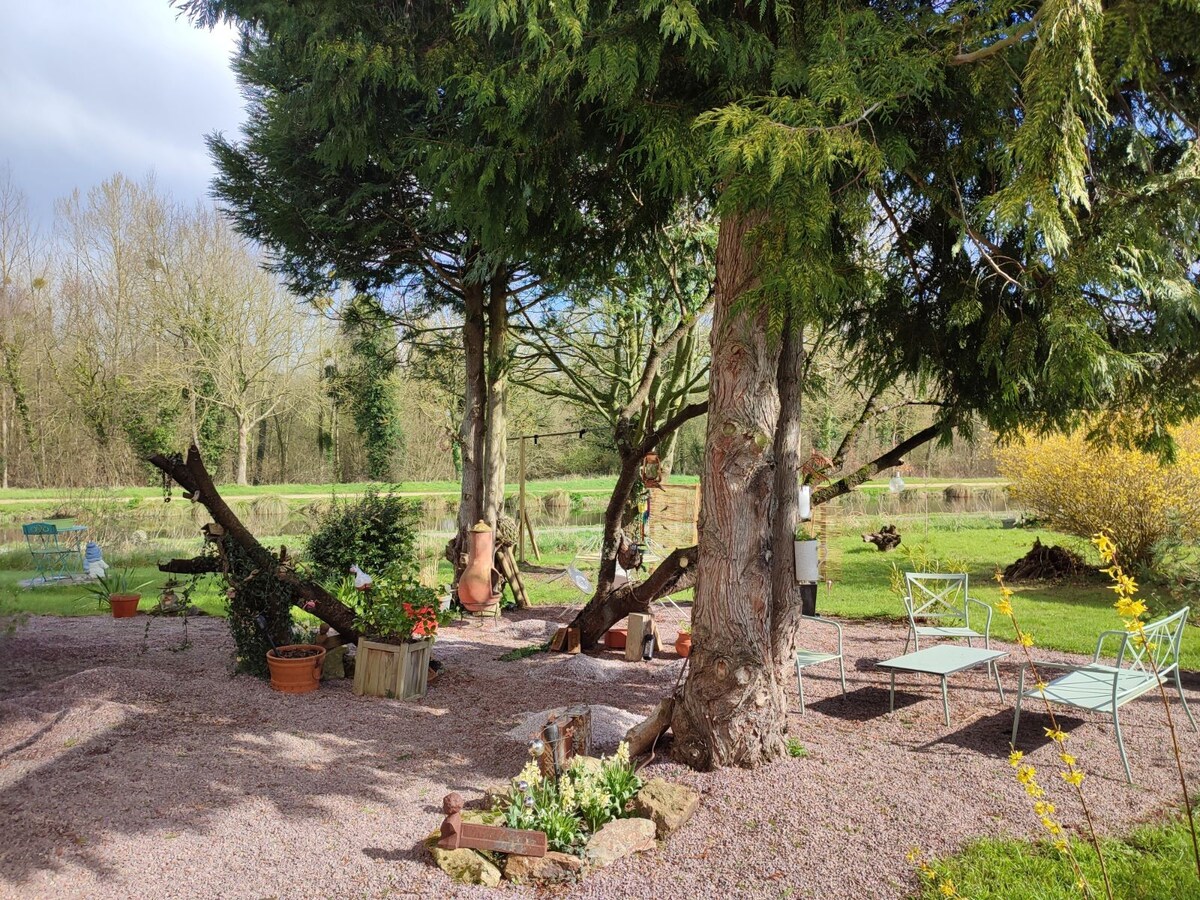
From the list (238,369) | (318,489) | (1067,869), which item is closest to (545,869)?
(1067,869)

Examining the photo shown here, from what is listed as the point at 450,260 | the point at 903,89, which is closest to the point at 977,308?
the point at 903,89

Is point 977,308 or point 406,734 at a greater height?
point 977,308

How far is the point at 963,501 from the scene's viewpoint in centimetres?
2123

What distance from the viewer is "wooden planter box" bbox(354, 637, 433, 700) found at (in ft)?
19.6

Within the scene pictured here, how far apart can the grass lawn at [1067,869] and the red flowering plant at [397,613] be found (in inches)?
157

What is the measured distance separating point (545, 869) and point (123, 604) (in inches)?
292

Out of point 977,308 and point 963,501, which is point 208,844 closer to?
point 977,308

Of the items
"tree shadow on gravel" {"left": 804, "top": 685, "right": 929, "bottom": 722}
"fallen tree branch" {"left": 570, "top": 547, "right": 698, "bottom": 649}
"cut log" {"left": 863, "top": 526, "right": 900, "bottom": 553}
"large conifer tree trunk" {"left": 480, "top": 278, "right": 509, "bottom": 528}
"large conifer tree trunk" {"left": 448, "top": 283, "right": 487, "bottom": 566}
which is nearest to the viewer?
"tree shadow on gravel" {"left": 804, "top": 685, "right": 929, "bottom": 722}

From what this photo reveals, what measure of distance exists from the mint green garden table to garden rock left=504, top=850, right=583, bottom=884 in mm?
2769

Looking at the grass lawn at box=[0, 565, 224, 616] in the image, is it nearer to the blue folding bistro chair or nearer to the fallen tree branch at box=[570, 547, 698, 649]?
the blue folding bistro chair

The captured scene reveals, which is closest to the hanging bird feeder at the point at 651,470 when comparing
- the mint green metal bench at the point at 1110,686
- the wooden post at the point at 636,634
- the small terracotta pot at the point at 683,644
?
the wooden post at the point at 636,634

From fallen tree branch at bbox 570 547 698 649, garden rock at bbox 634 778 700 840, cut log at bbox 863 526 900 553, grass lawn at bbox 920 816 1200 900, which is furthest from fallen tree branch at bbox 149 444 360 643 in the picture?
cut log at bbox 863 526 900 553

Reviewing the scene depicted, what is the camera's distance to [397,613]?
6062 millimetres

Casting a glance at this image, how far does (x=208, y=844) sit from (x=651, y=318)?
29.4ft
